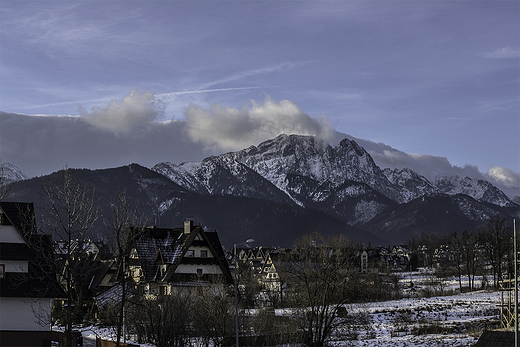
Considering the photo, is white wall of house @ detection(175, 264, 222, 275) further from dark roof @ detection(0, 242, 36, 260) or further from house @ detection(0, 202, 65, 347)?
dark roof @ detection(0, 242, 36, 260)

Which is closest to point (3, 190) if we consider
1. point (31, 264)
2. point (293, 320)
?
point (31, 264)

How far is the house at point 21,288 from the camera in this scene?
1746 inches

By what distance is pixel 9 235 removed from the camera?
153ft

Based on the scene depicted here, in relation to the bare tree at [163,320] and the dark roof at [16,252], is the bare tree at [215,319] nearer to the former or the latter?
the bare tree at [163,320]

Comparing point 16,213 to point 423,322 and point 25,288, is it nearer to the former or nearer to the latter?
point 25,288

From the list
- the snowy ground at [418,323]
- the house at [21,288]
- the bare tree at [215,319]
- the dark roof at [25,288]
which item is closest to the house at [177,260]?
the snowy ground at [418,323]

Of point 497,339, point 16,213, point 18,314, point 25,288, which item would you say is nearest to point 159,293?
point 18,314

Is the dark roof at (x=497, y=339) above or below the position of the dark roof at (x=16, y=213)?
below

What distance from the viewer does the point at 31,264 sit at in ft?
151

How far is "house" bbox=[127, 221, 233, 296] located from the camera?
71125mm

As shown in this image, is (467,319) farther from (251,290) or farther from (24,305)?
(24,305)

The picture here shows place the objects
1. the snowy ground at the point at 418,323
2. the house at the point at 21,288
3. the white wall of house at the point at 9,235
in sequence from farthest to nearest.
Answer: the snowy ground at the point at 418,323
the white wall of house at the point at 9,235
the house at the point at 21,288

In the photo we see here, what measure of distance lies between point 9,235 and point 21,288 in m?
4.69

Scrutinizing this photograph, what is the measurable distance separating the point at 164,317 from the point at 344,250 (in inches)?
1769
